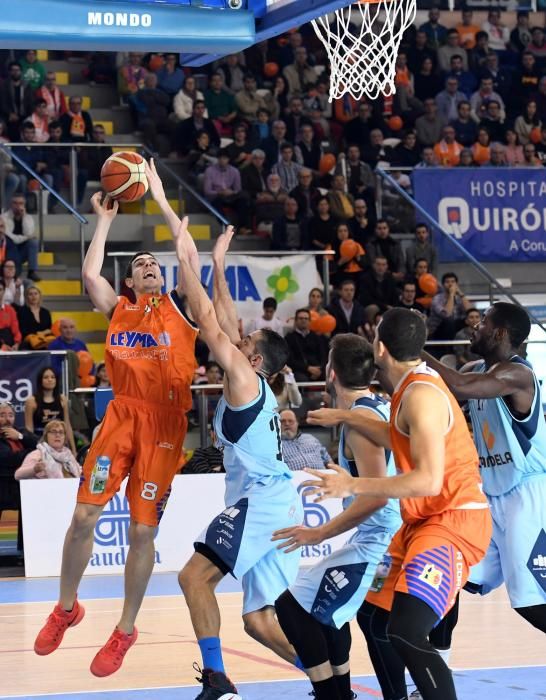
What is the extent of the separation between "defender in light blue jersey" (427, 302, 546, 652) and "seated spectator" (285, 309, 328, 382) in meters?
7.93

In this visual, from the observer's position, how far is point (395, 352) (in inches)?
193

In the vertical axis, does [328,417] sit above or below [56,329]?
above

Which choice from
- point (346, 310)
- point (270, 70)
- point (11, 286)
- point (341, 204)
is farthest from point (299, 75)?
point (11, 286)

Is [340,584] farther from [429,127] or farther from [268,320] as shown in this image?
[429,127]

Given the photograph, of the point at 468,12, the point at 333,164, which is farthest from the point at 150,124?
the point at 468,12

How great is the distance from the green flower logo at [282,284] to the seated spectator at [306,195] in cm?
119

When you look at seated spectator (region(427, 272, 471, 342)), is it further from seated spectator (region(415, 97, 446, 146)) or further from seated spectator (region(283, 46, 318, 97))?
seated spectator (region(283, 46, 318, 97))

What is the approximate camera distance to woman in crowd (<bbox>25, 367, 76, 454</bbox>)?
1256cm

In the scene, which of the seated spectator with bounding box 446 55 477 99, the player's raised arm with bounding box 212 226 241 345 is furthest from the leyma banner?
the player's raised arm with bounding box 212 226 241 345

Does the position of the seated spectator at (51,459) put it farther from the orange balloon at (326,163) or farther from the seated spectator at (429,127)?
the seated spectator at (429,127)

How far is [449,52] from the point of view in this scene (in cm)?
1936

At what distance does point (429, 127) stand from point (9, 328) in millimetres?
7490

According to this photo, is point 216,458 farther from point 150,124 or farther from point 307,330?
point 150,124

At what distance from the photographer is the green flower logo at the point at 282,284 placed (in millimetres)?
15086
